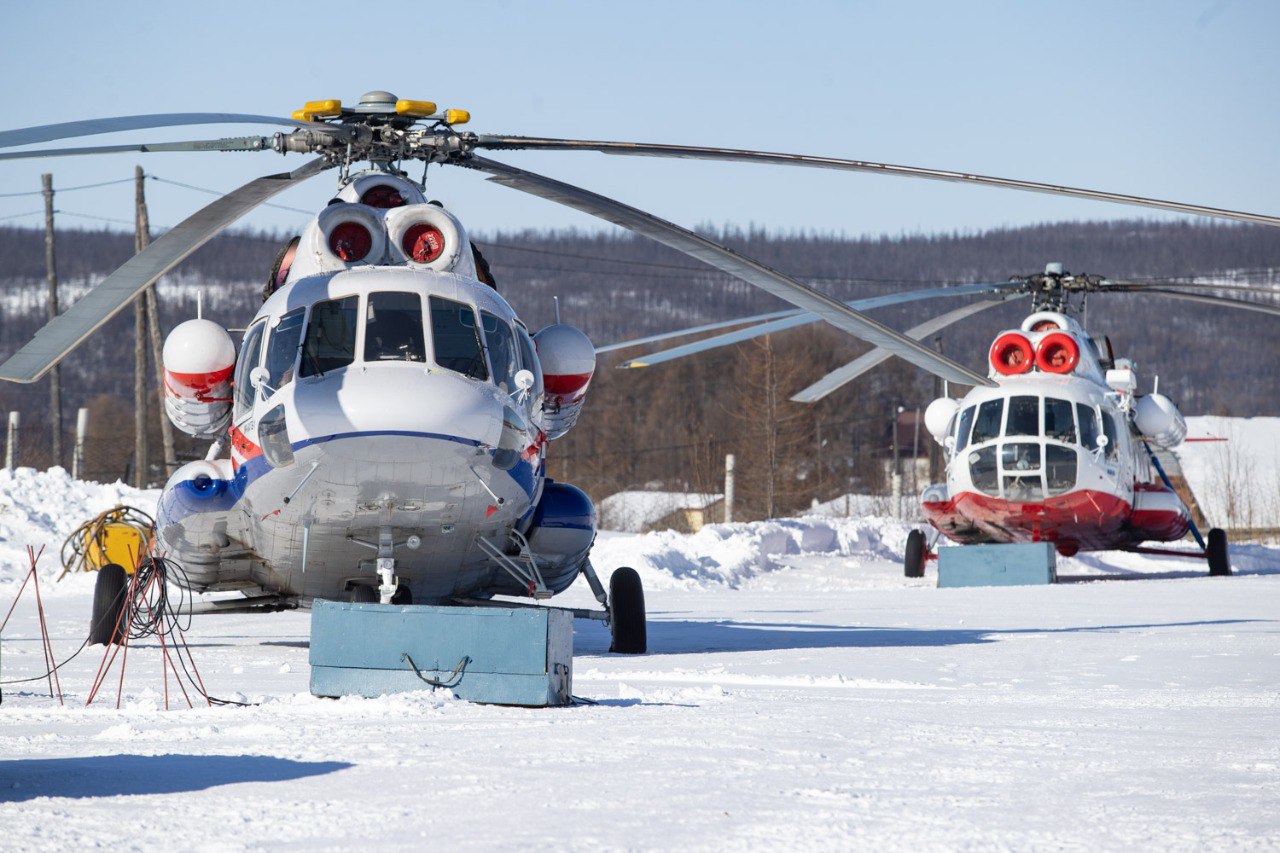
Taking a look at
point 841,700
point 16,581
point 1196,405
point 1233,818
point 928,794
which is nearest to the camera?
point 1233,818

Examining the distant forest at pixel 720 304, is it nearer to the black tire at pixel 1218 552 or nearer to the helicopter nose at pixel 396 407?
the black tire at pixel 1218 552

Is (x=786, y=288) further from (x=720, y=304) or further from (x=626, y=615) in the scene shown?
(x=720, y=304)

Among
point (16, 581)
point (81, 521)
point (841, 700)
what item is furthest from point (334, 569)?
point (81, 521)

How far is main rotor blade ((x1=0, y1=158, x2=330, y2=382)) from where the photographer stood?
6918 mm

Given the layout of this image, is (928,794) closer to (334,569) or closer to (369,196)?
(334,569)

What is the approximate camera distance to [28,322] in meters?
157

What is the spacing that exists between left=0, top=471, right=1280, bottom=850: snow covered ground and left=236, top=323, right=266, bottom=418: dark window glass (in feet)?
5.81

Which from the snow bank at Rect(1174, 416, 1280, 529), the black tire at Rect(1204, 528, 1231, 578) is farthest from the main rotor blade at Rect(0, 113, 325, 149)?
the snow bank at Rect(1174, 416, 1280, 529)

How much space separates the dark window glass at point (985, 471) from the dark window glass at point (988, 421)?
225 millimetres

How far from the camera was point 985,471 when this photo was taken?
69.5 feet

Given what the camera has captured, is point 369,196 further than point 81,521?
No

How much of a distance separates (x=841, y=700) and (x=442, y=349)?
3535 millimetres

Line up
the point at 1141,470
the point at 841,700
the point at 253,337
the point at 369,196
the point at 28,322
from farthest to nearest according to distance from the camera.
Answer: the point at 28,322 → the point at 1141,470 → the point at 369,196 → the point at 253,337 → the point at 841,700

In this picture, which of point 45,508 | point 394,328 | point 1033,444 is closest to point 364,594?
point 394,328
